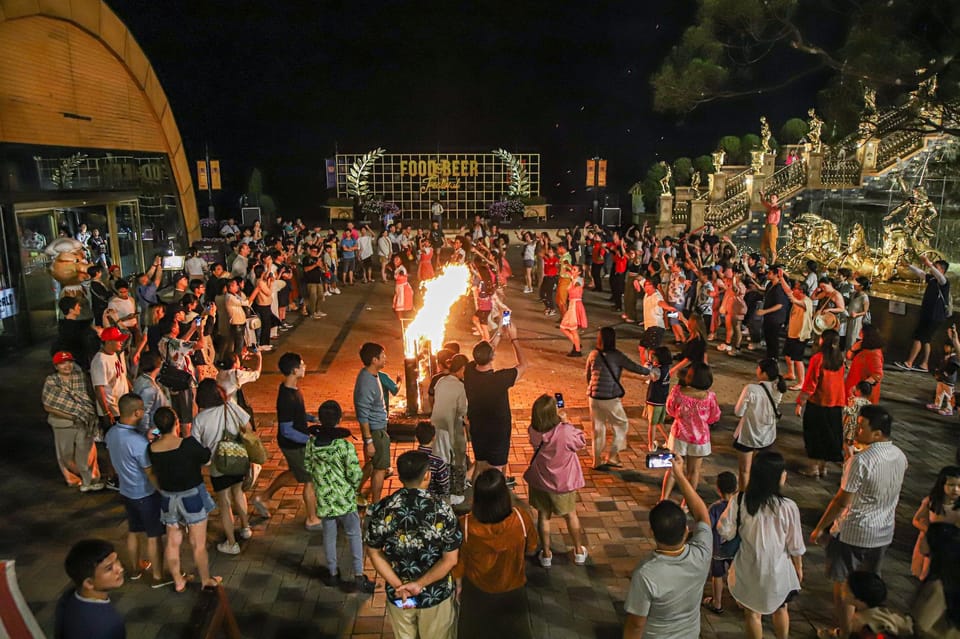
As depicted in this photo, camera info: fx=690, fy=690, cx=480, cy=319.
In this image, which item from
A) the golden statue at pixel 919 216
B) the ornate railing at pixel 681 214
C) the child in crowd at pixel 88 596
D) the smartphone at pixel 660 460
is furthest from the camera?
the ornate railing at pixel 681 214

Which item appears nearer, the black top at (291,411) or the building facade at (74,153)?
the black top at (291,411)

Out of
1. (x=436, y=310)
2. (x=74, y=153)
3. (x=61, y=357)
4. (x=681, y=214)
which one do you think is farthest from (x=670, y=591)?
(x=681, y=214)

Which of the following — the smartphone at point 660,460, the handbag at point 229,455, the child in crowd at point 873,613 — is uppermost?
the smartphone at point 660,460

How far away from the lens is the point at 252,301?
1205 centimetres

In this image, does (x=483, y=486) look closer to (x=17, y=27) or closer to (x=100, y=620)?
(x=100, y=620)

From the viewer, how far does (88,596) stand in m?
3.46

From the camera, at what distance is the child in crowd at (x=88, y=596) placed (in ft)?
11.1

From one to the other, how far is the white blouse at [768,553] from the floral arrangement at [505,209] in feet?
88.7

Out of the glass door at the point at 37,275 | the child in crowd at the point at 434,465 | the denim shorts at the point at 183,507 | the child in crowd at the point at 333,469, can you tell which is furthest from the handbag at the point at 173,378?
the glass door at the point at 37,275

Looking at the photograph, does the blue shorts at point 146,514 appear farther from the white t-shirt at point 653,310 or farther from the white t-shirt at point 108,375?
the white t-shirt at point 653,310

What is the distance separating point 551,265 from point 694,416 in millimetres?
9007

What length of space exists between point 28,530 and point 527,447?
5084 millimetres

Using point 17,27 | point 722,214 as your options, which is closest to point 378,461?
point 17,27

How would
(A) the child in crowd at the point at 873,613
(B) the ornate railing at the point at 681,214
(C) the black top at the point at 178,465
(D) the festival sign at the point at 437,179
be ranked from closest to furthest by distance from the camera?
(A) the child in crowd at the point at 873,613, (C) the black top at the point at 178,465, (B) the ornate railing at the point at 681,214, (D) the festival sign at the point at 437,179
